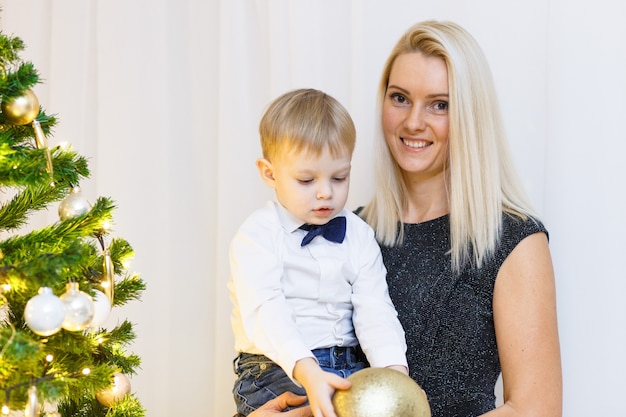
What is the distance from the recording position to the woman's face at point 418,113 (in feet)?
6.09

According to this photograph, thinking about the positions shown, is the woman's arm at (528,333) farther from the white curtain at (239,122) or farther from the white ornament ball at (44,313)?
the white ornament ball at (44,313)

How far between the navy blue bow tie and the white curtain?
0.65 m

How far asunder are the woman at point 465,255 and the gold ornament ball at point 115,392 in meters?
0.72

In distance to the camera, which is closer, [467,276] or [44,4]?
[467,276]

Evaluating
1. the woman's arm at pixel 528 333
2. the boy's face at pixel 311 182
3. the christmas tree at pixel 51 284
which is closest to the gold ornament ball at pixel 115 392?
the christmas tree at pixel 51 284

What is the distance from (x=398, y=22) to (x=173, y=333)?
3.97 feet

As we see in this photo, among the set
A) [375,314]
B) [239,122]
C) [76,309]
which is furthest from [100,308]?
[239,122]

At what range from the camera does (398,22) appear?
2238mm

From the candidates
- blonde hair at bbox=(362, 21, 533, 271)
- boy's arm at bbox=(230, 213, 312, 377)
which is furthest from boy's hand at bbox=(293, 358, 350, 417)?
blonde hair at bbox=(362, 21, 533, 271)

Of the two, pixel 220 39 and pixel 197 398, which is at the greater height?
pixel 220 39

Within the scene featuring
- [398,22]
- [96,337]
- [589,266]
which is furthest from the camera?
[398,22]

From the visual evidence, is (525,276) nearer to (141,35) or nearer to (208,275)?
(208,275)

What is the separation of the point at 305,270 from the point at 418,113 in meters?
0.51

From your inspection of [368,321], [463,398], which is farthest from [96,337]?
[463,398]
